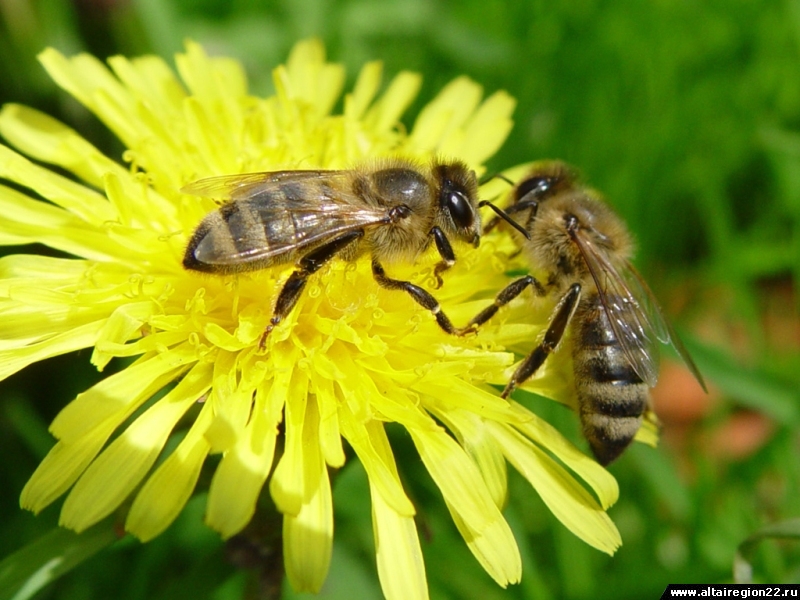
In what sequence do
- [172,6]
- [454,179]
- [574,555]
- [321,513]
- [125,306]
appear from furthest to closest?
[172,6] < [574,555] < [454,179] < [125,306] < [321,513]

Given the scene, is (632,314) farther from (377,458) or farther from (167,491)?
(167,491)

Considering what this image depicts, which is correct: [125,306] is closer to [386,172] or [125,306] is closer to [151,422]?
[151,422]

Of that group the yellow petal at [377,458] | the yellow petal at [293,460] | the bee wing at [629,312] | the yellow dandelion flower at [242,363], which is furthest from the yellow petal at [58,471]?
the bee wing at [629,312]

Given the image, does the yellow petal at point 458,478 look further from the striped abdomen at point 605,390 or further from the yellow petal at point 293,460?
the striped abdomen at point 605,390

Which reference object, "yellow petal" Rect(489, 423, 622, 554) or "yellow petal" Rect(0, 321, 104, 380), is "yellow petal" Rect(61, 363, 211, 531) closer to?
"yellow petal" Rect(0, 321, 104, 380)

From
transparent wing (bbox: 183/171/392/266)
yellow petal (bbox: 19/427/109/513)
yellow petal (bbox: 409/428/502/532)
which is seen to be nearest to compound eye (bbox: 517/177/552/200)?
transparent wing (bbox: 183/171/392/266)

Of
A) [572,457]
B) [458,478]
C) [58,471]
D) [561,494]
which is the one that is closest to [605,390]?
[572,457]

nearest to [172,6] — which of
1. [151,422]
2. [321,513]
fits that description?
[151,422]
